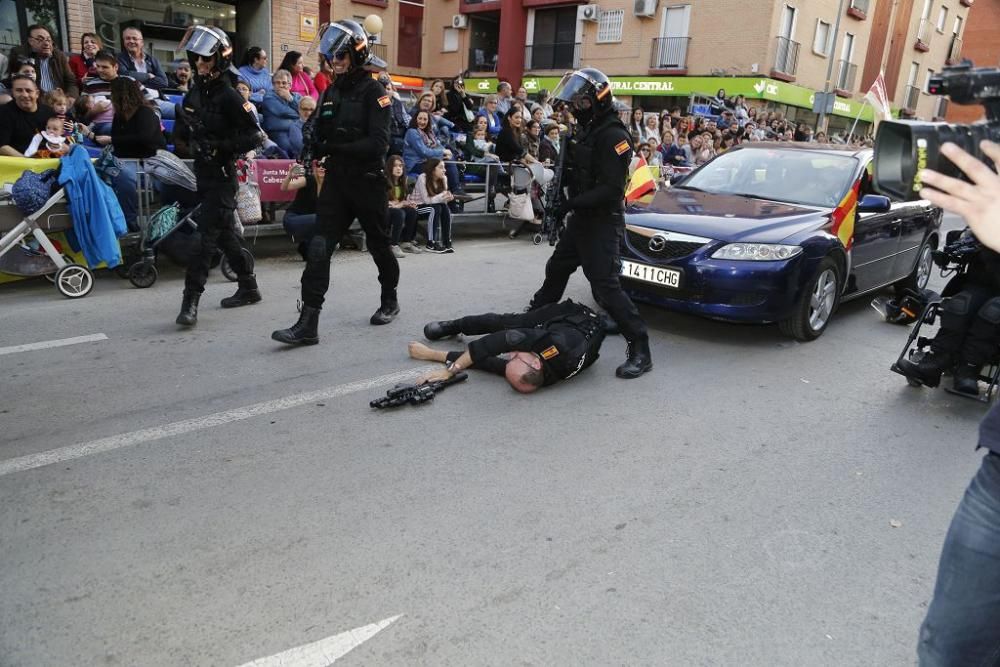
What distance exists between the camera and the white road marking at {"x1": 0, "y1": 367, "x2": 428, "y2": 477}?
355 centimetres

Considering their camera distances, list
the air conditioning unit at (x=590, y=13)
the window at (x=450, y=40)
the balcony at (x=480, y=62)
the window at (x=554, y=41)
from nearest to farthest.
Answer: the air conditioning unit at (x=590, y=13)
the window at (x=554, y=41)
the balcony at (x=480, y=62)
the window at (x=450, y=40)

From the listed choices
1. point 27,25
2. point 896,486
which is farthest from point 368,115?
point 27,25

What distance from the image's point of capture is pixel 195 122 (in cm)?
562

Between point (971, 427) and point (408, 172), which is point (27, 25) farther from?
point (971, 427)

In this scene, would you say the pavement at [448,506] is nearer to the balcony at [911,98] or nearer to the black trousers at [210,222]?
the black trousers at [210,222]

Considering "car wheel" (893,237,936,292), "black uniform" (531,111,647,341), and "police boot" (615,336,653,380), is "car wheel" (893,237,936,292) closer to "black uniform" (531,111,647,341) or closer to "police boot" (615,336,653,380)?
"police boot" (615,336,653,380)

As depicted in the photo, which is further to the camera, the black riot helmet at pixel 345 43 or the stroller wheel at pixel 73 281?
the stroller wheel at pixel 73 281

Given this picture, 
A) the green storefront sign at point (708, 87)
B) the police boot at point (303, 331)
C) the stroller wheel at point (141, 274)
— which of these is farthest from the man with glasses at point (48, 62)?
the green storefront sign at point (708, 87)

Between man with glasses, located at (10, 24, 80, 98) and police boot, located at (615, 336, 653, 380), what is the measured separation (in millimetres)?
7204

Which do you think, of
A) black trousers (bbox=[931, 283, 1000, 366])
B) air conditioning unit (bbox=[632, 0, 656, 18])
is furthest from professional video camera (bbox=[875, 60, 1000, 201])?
air conditioning unit (bbox=[632, 0, 656, 18])

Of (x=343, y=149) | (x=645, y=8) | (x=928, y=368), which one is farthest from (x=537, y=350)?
(x=645, y=8)

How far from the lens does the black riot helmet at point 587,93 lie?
4949 millimetres

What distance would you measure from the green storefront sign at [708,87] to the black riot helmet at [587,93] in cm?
2327

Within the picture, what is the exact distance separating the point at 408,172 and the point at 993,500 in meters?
9.16
